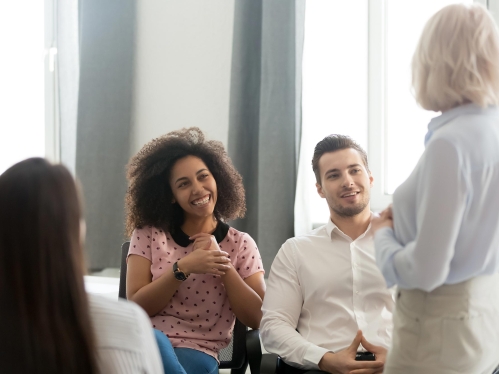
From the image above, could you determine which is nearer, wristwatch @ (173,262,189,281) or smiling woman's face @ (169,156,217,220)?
wristwatch @ (173,262,189,281)

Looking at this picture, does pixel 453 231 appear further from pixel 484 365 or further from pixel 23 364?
pixel 23 364

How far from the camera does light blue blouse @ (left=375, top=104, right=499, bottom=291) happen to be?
121cm

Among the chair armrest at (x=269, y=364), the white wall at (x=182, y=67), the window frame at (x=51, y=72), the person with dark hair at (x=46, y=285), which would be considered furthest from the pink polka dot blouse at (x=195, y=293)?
the window frame at (x=51, y=72)

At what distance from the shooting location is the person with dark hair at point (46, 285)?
1.04 meters

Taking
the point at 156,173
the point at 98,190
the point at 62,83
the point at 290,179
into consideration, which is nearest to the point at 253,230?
the point at 290,179

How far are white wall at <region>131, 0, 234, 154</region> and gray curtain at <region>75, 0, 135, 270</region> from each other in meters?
0.07

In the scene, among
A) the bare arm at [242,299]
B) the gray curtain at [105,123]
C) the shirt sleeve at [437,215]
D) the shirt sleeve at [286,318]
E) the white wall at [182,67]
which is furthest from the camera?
the gray curtain at [105,123]

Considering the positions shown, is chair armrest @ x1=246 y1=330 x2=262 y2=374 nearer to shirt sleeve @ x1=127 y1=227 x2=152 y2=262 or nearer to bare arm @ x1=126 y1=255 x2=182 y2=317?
bare arm @ x1=126 y1=255 x2=182 y2=317

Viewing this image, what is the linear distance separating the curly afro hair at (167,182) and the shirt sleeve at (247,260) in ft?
0.72

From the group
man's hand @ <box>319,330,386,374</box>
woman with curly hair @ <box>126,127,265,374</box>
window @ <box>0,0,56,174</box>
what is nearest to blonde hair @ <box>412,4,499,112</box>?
man's hand @ <box>319,330,386,374</box>

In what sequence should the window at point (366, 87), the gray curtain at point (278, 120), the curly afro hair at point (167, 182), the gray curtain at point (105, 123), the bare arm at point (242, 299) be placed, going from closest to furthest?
the bare arm at point (242, 299)
the curly afro hair at point (167, 182)
the gray curtain at point (278, 120)
the window at point (366, 87)
the gray curtain at point (105, 123)

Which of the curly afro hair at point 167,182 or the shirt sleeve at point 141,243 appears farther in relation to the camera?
the curly afro hair at point 167,182

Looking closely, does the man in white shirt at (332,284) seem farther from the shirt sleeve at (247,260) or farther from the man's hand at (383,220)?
the man's hand at (383,220)

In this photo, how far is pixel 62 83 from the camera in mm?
3607
